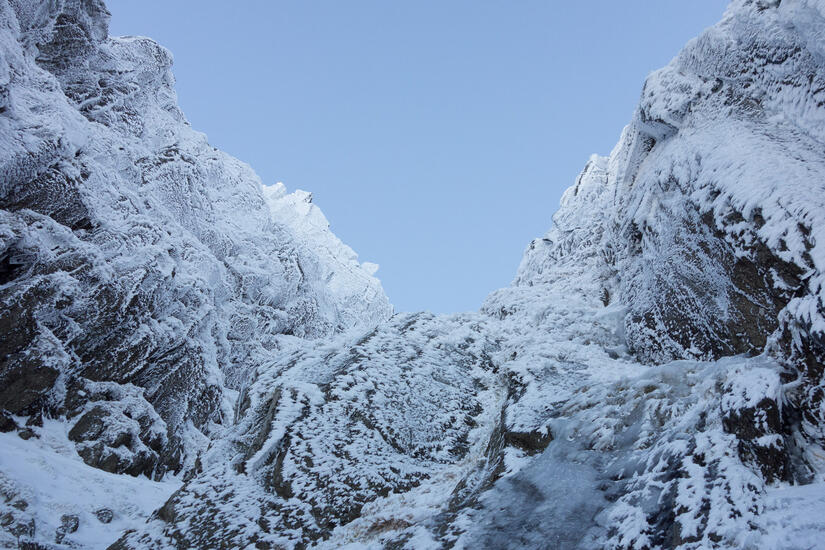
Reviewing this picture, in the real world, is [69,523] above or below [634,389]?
below

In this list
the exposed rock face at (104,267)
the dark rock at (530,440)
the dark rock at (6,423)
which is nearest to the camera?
the dark rock at (530,440)

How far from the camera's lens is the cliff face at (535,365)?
23.9 ft

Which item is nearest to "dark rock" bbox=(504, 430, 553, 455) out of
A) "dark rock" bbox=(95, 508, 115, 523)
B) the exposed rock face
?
"dark rock" bbox=(95, 508, 115, 523)

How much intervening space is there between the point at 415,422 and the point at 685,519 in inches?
334

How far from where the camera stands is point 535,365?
14.5 metres

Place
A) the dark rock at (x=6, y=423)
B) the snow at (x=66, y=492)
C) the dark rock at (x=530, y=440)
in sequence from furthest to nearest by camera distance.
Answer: the dark rock at (x=6, y=423) → the snow at (x=66, y=492) → the dark rock at (x=530, y=440)

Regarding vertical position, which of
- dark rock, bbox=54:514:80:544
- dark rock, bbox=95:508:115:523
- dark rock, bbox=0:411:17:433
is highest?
dark rock, bbox=0:411:17:433

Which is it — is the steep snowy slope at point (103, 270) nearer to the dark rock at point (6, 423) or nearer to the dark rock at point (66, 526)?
the dark rock at point (6, 423)

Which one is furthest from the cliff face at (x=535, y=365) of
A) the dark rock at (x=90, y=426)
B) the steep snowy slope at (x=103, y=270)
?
the dark rock at (x=90, y=426)

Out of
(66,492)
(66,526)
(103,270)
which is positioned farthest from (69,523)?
(103,270)

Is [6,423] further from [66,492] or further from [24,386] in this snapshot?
[66,492]

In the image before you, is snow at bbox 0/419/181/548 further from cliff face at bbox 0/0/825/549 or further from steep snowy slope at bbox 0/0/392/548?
steep snowy slope at bbox 0/0/392/548

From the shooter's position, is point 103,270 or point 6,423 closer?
point 6,423

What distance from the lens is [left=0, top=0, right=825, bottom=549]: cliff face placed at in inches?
287
